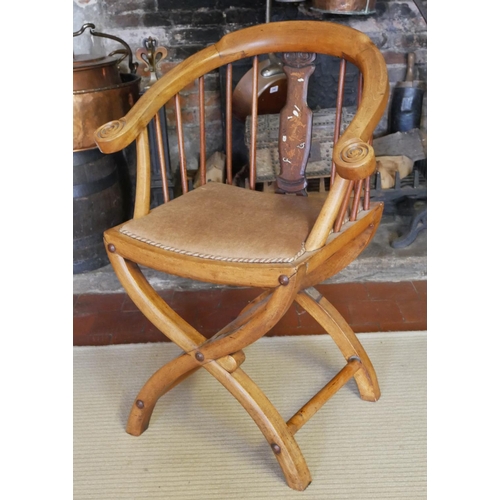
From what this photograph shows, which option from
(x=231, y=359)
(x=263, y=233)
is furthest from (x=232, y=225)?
(x=231, y=359)

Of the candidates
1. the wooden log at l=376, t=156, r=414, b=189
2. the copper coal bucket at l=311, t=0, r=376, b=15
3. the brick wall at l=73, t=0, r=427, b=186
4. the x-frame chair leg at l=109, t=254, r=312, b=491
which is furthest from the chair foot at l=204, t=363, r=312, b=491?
the brick wall at l=73, t=0, r=427, b=186

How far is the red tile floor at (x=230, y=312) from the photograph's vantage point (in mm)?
2037

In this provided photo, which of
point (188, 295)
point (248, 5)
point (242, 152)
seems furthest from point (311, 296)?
point (248, 5)

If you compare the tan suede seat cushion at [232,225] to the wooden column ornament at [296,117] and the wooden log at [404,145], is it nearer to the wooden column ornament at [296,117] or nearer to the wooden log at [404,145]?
the wooden column ornament at [296,117]

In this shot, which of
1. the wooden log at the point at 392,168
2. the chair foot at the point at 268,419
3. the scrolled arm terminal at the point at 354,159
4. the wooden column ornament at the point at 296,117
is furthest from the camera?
the wooden log at the point at 392,168

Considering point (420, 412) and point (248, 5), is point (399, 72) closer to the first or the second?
point (248, 5)

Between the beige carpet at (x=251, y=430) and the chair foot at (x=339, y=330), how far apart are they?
0.06 meters

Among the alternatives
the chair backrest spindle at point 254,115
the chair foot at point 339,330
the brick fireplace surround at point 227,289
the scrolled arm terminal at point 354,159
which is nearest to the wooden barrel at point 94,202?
the brick fireplace surround at point 227,289

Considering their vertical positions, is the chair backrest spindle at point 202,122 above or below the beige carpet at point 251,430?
above

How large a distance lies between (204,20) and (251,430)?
5.28 feet

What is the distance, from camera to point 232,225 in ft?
4.50

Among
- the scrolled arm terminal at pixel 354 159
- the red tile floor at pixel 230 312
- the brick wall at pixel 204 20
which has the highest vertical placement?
the brick wall at pixel 204 20

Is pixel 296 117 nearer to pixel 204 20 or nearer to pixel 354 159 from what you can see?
pixel 354 159

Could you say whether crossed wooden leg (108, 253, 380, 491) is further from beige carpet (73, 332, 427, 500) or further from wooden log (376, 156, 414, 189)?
wooden log (376, 156, 414, 189)
